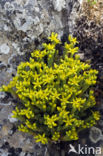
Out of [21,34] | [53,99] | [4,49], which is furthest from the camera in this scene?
[4,49]

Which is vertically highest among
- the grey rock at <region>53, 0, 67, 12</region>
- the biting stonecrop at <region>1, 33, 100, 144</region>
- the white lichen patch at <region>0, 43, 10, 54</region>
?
the grey rock at <region>53, 0, 67, 12</region>

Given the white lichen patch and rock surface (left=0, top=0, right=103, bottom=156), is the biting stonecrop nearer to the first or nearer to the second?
rock surface (left=0, top=0, right=103, bottom=156)

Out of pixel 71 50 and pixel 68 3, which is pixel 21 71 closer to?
pixel 71 50

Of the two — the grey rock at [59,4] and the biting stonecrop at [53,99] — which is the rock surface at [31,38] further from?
the biting stonecrop at [53,99]

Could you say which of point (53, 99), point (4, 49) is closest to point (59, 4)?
point (4, 49)

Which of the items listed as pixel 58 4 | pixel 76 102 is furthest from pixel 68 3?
pixel 76 102

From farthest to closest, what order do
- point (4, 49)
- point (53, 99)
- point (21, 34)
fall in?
point (4, 49), point (21, 34), point (53, 99)

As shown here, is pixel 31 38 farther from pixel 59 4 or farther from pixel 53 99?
pixel 53 99

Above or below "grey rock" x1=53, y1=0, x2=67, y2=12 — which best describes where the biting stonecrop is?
below

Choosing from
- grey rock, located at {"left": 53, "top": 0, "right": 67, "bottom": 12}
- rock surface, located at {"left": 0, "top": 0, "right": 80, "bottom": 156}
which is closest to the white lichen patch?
rock surface, located at {"left": 0, "top": 0, "right": 80, "bottom": 156}

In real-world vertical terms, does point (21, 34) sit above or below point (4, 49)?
above

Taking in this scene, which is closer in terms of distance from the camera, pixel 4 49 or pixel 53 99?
pixel 53 99
